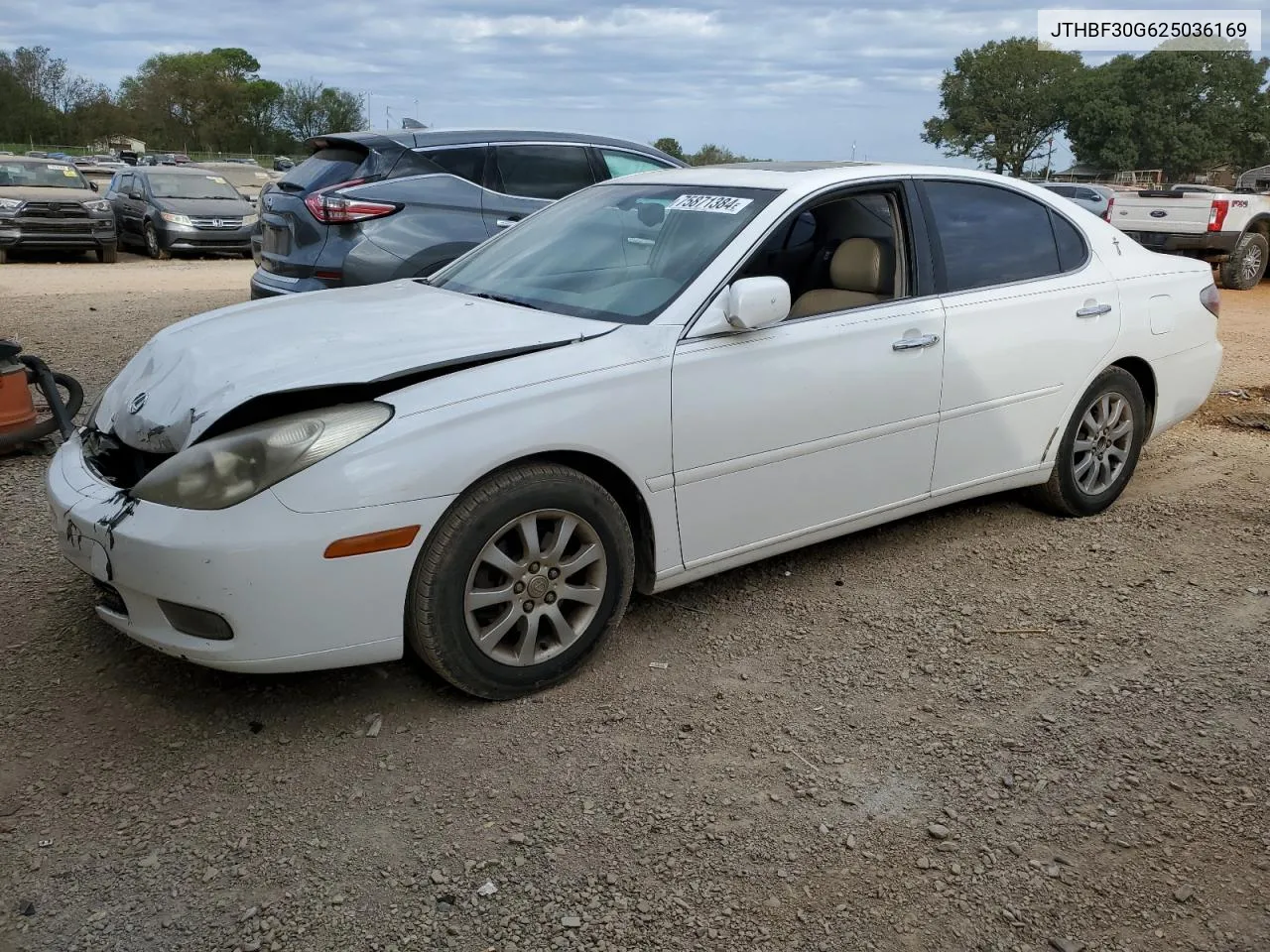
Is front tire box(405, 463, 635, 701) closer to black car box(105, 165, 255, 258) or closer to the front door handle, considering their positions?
the front door handle

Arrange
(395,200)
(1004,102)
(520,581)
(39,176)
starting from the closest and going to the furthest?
(520,581) → (395,200) → (39,176) → (1004,102)

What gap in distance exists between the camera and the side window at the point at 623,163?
8.23 meters

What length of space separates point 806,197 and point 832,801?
2163 mm

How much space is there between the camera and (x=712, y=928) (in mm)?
2455

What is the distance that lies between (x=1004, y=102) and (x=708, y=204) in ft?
291

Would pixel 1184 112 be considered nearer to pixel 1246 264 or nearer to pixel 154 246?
pixel 1246 264

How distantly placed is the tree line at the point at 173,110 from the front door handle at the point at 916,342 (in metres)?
91.1

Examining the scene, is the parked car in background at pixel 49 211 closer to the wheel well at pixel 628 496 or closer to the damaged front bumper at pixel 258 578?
the damaged front bumper at pixel 258 578

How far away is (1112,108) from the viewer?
2958 inches

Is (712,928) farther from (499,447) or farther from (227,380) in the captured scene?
(227,380)

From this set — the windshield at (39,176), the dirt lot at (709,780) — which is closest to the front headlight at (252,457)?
the dirt lot at (709,780)

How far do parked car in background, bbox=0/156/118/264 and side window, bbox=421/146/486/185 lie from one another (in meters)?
12.1

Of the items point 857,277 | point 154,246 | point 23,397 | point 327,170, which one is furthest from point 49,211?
point 857,277

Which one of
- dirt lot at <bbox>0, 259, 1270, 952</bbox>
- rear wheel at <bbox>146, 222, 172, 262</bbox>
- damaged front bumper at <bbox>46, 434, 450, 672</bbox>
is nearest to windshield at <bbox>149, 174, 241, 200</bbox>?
rear wheel at <bbox>146, 222, 172, 262</bbox>
